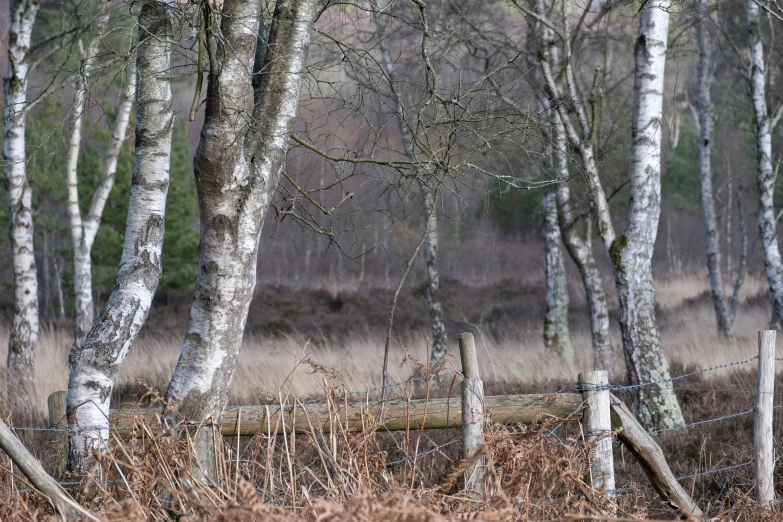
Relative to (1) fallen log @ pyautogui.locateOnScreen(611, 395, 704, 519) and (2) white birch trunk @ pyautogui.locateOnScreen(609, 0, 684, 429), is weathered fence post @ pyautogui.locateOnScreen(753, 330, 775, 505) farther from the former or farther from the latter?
→ (2) white birch trunk @ pyautogui.locateOnScreen(609, 0, 684, 429)

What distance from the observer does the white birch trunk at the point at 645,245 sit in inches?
228

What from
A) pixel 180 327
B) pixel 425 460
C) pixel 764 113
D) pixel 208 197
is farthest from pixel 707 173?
pixel 180 327

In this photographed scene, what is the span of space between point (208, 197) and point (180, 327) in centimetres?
1681

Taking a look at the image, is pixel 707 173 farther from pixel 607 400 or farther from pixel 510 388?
pixel 607 400

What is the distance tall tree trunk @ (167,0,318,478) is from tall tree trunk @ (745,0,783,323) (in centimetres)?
762

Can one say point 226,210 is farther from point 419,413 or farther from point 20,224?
point 20,224

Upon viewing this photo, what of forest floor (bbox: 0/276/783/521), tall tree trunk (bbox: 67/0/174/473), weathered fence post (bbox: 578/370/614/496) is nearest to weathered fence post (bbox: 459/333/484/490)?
forest floor (bbox: 0/276/783/521)

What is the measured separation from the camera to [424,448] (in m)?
5.79

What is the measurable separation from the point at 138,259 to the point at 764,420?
3506 mm

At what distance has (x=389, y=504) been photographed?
1842 millimetres

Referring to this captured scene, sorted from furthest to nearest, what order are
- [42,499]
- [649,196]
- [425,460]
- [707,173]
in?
1. [707,173]
2. [649,196]
3. [425,460]
4. [42,499]

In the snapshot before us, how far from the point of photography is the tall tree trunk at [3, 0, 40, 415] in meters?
7.50

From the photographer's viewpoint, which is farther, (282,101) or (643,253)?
(643,253)

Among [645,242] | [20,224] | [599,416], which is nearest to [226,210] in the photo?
[599,416]
